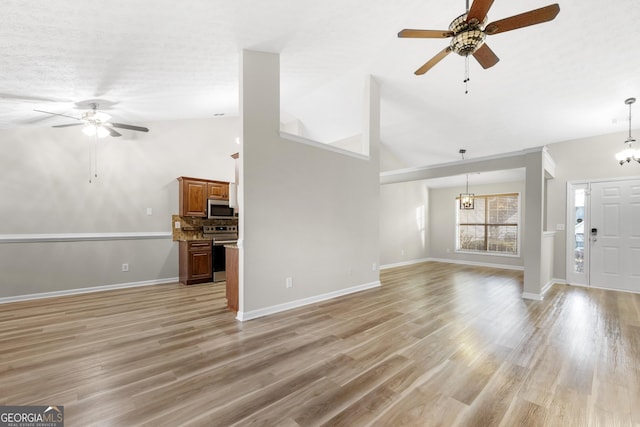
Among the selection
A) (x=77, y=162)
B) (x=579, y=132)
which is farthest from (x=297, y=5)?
(x=579, y=132)

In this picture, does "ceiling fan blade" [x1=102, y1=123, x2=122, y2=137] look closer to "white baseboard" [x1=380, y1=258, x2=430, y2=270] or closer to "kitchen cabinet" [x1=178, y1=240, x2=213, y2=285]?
"kitchen cabinet" [x1=178, y1=240, x2=213, y2=285]

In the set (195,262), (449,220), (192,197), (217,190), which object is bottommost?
(195,262)

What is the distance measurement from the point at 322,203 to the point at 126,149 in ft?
12.9

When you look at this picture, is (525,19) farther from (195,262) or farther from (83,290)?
(83,290)

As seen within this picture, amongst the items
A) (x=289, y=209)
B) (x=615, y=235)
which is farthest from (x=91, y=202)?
(x=615, y=235)

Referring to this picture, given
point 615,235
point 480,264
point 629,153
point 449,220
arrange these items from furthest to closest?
point 449,220
point 480,264
point 615,235
point 629,153

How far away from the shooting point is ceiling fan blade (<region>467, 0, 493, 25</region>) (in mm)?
1842

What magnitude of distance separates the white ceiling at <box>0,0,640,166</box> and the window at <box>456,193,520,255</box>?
2.63 m

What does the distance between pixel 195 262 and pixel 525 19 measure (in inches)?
221

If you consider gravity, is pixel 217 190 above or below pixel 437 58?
below

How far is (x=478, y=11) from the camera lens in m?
1.92

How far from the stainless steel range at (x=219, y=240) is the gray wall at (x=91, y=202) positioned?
76cm

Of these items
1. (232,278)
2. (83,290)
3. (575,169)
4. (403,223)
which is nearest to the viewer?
(232,278)

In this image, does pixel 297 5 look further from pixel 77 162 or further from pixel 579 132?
pixel 579 132
